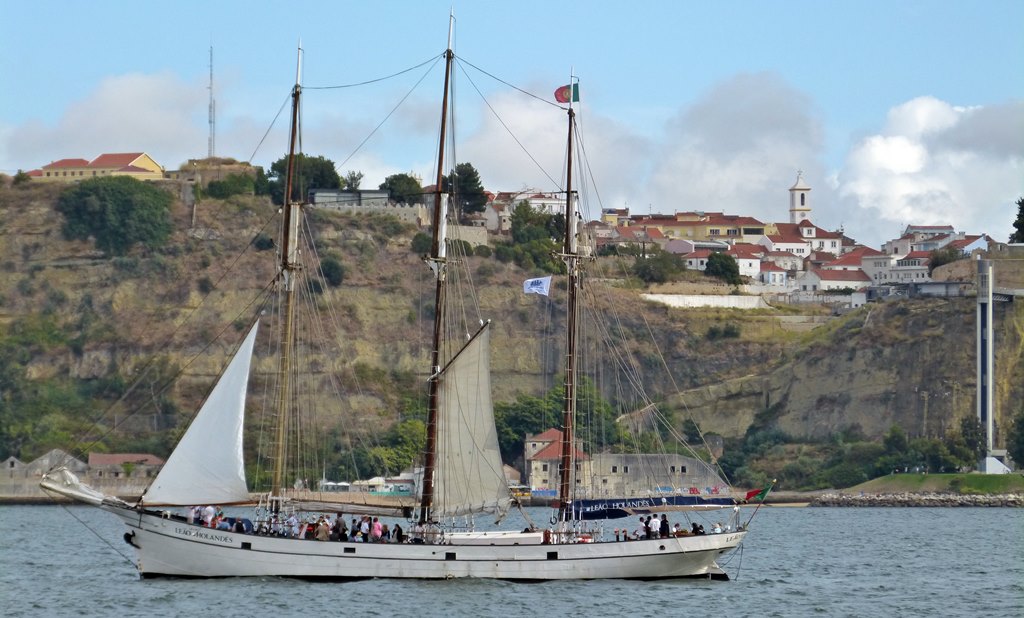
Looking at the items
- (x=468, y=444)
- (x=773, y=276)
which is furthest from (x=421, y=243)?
(x=468, y=444)

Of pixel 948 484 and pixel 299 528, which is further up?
pixel 948 484

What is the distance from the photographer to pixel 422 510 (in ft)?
177

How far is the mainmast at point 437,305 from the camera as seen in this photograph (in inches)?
2127

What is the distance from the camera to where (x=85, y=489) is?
172 feet

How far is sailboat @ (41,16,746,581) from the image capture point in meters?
51.3

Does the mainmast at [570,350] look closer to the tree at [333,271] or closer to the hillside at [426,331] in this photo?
the hillside at [426,331]

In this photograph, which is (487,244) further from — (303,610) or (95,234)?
(303,610)

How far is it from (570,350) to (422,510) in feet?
26.7

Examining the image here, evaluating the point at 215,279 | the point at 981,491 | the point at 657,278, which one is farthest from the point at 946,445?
the point at 215,279

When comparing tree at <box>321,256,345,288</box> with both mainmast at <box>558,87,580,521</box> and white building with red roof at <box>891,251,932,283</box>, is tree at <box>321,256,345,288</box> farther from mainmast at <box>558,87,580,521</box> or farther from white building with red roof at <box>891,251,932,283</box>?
mainmast at <box>558,87,580,521</box>

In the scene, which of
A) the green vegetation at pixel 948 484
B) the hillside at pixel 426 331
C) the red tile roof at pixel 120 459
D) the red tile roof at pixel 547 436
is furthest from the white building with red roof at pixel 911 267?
the red tile roof at pixel 120 459

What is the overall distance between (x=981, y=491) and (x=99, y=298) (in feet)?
233

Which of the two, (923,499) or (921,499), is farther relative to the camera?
(923,499)

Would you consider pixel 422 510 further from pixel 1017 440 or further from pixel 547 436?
pixel 1017 440
